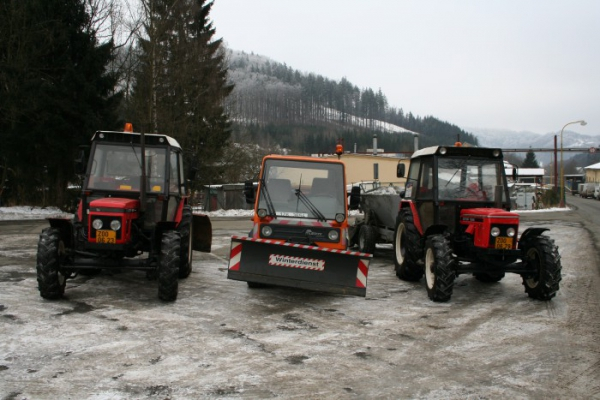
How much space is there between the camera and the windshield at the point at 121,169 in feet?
27.5

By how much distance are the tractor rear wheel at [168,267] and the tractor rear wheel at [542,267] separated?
5090 mm

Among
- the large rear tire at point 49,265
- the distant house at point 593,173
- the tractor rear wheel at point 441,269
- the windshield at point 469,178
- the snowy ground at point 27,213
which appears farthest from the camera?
the distant house at point 593,173

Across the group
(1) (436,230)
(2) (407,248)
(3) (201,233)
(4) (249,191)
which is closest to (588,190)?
(2) (407,248)

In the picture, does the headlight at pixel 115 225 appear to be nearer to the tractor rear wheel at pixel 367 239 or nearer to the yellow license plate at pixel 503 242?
the yellow license plate at pixel 503 242

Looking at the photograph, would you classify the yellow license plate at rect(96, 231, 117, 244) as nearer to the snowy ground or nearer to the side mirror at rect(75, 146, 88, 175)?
the side mirror at rect(75, 146, 88, 175)

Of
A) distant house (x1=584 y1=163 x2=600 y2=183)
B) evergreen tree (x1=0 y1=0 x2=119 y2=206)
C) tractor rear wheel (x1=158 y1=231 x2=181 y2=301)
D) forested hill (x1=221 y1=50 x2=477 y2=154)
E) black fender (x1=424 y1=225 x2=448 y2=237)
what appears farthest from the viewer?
forested hill (x1=221 y1=50 x2=477 y2=154)

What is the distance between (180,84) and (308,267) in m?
20.1

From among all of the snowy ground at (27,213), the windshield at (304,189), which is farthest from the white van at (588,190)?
the windshield at (304,189)

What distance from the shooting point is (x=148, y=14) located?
2547cm

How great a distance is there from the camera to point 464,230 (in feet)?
28.2

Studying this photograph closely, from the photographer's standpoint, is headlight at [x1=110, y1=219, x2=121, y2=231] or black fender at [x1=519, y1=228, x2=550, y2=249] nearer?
headlight at [x1=110, y1=219, x2=121, y2=231]

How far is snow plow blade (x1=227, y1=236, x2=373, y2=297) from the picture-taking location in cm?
754

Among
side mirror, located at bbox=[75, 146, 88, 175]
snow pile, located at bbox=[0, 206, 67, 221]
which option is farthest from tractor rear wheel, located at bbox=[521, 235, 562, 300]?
snow pile, located at bbox=[0, 206, 67, 221]

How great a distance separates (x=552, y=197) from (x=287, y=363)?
40.1 meters
